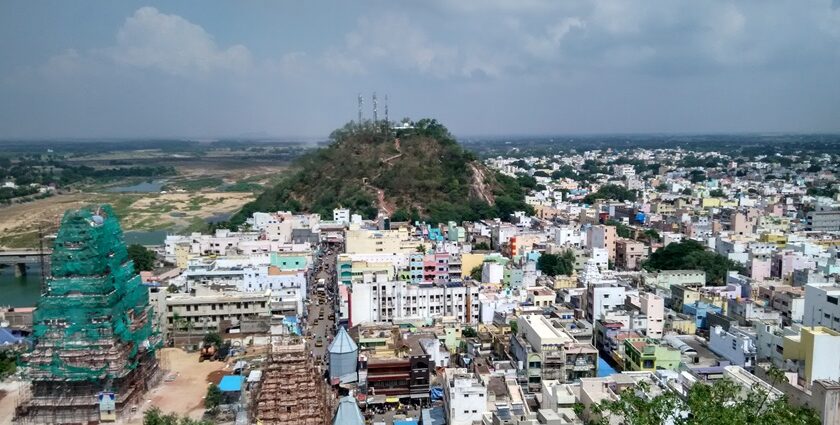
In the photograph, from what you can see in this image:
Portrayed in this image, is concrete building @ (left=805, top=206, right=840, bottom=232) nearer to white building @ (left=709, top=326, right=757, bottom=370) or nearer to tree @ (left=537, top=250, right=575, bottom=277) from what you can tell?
tree @ (left=537, top=250, right=575, bottom=277)

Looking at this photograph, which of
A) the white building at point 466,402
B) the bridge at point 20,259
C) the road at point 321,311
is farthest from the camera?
the bridge at point 20,259

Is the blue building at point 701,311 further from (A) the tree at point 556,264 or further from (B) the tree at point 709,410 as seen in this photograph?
(B) the tree at point 709,410

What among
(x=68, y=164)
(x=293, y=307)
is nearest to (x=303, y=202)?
(x=293, y=307)

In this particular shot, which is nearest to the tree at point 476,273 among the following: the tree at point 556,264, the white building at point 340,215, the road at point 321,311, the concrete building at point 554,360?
the tree at point 556,264

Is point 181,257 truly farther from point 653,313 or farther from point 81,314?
point 653,313

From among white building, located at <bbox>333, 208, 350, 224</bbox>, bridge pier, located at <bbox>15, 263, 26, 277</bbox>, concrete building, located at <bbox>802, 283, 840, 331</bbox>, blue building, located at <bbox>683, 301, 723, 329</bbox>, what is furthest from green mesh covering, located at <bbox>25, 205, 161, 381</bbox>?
white building, located at <bbox>333, 208, 350, 224</bbox>

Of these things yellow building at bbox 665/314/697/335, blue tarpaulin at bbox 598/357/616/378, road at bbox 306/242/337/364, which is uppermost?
yellow building at bbox 665/314/697/335
